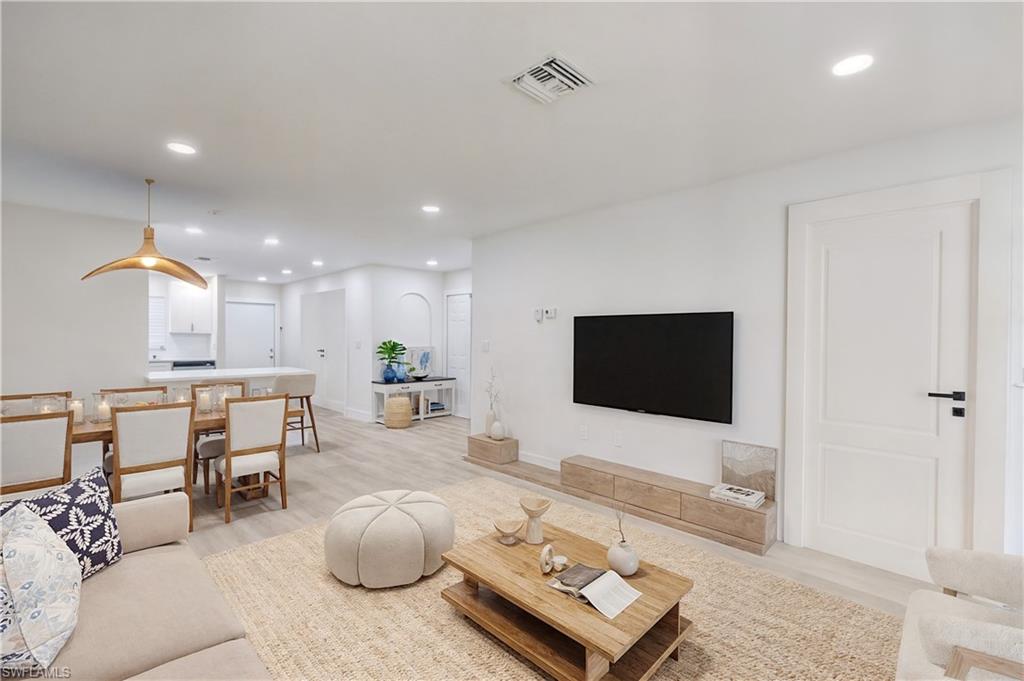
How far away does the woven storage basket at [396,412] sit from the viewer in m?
6.88

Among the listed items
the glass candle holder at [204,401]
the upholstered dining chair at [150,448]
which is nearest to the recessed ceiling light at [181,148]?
the upholstered dining chair at [150,448]

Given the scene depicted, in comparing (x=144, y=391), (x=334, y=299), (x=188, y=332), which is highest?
(x=334, y=299)

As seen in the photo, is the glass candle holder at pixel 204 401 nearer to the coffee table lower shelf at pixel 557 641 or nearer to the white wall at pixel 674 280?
the white wall at pixel 674 280

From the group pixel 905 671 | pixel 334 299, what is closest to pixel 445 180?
pixel 905 671

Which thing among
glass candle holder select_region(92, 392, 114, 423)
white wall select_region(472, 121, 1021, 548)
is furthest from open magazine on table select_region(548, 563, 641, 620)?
glass candle holder select_region(92, 392, 114, 423)

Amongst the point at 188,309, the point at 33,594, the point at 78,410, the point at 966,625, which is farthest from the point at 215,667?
the point at 188,309

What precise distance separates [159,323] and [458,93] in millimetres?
8774

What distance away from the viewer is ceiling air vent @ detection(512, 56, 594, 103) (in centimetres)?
197

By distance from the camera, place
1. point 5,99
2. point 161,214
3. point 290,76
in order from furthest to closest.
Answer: point 161,214
point 5,99
point 290,76

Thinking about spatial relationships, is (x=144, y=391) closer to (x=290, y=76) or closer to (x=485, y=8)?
(x=290, y=76)

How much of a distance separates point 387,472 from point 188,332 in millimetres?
6320

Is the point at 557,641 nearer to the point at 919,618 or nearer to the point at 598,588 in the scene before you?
the point at 598,588

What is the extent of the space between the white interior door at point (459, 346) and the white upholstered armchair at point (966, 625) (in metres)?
6.66

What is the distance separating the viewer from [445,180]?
3.46 meters
